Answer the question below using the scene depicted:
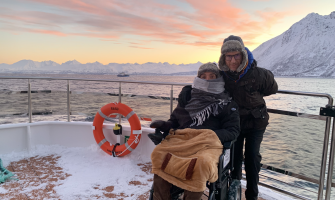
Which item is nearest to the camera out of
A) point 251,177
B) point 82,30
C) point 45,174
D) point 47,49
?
point 251,177

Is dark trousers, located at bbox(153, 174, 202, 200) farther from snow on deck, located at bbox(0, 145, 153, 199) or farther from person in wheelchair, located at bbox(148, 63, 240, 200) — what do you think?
snow on deck, located at bbox(0, 145, 153, 199)

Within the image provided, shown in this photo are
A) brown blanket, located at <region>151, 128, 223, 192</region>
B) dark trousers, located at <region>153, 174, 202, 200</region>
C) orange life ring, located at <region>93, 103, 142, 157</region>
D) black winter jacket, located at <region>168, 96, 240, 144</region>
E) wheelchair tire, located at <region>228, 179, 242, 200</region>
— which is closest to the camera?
brown blanket, located at <region>151, 128, 223, 192</region>

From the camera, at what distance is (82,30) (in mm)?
19938

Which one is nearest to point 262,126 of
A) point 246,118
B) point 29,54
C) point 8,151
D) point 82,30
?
point 246,118

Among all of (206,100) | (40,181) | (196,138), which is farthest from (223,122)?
(40,181)

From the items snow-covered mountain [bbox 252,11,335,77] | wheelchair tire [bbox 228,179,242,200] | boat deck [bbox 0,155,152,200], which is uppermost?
snow-covered mountain [bbox 252,11,335,77]

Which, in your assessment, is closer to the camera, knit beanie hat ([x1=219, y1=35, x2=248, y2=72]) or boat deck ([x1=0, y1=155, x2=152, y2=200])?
knit beanie hat ([x1=219, y1=35, x2=248, y2=72])

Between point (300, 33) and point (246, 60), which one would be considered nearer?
point (246, 60)

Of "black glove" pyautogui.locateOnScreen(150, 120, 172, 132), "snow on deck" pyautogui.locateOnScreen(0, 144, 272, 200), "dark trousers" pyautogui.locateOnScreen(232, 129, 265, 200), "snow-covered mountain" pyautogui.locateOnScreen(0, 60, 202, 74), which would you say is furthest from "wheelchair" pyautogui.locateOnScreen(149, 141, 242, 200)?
"snow-covered mountain" pyautogui.locateOnScreen(0, 60, 202, 74)

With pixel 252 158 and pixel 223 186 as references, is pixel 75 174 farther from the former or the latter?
pixel 252 158

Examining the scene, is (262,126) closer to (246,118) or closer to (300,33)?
(246,118)

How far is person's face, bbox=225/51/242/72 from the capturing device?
1492 mm

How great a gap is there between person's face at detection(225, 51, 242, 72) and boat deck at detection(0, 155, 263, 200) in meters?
1.03

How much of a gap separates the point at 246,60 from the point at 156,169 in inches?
38.1
